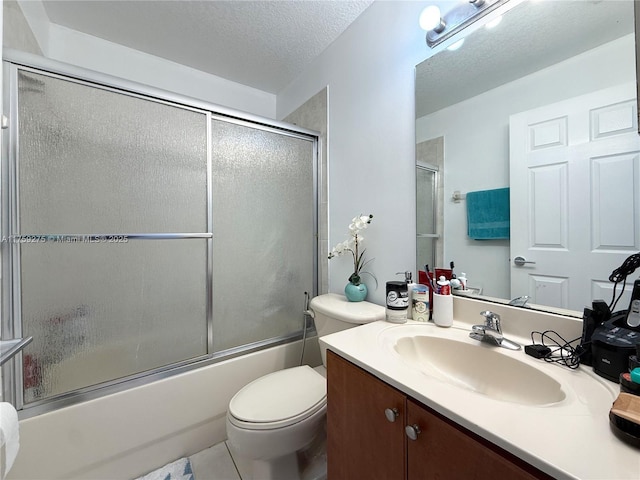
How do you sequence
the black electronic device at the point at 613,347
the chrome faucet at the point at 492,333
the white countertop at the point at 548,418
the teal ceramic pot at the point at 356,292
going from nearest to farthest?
1. the white countertop at the point at 548,418
2. the black electronic device at the point at 613,347
3. the chrome faucet at the point at 492,333
4. the teal ceramic pot at the point at 356,292

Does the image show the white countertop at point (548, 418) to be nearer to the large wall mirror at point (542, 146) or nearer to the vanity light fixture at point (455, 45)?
the large wall mirror at point (542, 146)

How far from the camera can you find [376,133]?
1382 millimetres

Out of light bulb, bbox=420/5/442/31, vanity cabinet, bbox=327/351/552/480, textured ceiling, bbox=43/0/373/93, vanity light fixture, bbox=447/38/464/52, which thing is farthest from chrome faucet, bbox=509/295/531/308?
textured ceiling, bbox=43/0/373/93

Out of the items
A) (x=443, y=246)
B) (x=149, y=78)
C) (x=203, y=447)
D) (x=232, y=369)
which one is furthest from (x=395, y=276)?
(x=149, y=78)

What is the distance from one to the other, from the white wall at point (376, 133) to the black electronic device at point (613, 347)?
0.64 meters

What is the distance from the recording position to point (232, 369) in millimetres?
1472

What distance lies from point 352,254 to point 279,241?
474 millimetres

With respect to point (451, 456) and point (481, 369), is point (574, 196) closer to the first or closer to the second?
point (481, 369)

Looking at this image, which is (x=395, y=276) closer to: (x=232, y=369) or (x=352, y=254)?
(x=352, y=254)

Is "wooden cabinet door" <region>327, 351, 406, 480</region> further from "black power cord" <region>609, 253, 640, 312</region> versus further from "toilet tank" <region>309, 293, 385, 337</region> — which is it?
"black power cord" <region>609, 253, 640, 312</region>

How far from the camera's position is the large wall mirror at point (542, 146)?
0.73 metres

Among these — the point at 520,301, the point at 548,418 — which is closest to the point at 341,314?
the point at 520,301

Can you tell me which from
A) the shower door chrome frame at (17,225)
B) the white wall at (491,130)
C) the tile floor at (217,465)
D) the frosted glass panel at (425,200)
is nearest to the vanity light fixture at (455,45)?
the white wall at (491,130)

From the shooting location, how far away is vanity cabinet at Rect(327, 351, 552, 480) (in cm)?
48
